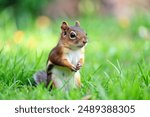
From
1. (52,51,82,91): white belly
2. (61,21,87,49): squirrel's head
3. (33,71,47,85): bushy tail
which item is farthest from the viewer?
(33,71,47,85): bushy tail

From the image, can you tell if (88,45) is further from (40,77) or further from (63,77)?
(63,77)

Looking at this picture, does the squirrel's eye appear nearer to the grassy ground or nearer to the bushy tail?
the grassy ground

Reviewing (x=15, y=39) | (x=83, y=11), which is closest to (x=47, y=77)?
(x=15, y=39)

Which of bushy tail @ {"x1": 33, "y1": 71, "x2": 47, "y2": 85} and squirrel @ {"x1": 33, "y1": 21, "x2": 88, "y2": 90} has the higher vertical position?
squirrel @ {"x1": 33, "y1": 21, "x2": 88, "y2": 90}

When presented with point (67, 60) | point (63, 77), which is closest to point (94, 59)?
point (63, 77)

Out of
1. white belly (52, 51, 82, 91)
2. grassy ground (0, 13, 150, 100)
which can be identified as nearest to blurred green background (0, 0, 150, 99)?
grassy ground (0, 13, 150, 100)

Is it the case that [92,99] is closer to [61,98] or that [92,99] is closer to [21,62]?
[61,98]

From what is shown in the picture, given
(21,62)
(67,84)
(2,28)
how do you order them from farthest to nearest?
(2,28), (21,62), (67,84)
